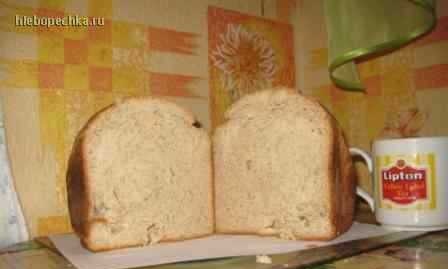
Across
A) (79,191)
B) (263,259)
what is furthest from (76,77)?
(263,259)

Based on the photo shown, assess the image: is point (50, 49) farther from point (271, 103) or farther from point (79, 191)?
point (271, 103)

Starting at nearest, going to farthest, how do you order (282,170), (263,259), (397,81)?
(263,259) < (282,170) < (397,81)

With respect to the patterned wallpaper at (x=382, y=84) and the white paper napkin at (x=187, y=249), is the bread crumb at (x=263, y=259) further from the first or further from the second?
the patterned wallpaper at (x=382, y=84)

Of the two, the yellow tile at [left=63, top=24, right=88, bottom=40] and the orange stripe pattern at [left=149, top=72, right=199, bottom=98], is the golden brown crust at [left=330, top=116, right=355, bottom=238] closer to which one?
the orange stripe pattern at [left=149, top=72, right=199, bottom=98]

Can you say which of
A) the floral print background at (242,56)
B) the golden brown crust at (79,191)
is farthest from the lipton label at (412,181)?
the golden brown crust at (79,191)

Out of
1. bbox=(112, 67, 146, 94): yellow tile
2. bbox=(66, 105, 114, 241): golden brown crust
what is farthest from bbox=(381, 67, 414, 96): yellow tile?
bbox=(66, 105, 114, 241): golden brown crust

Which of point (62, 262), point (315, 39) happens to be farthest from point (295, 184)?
point (315, 39)
